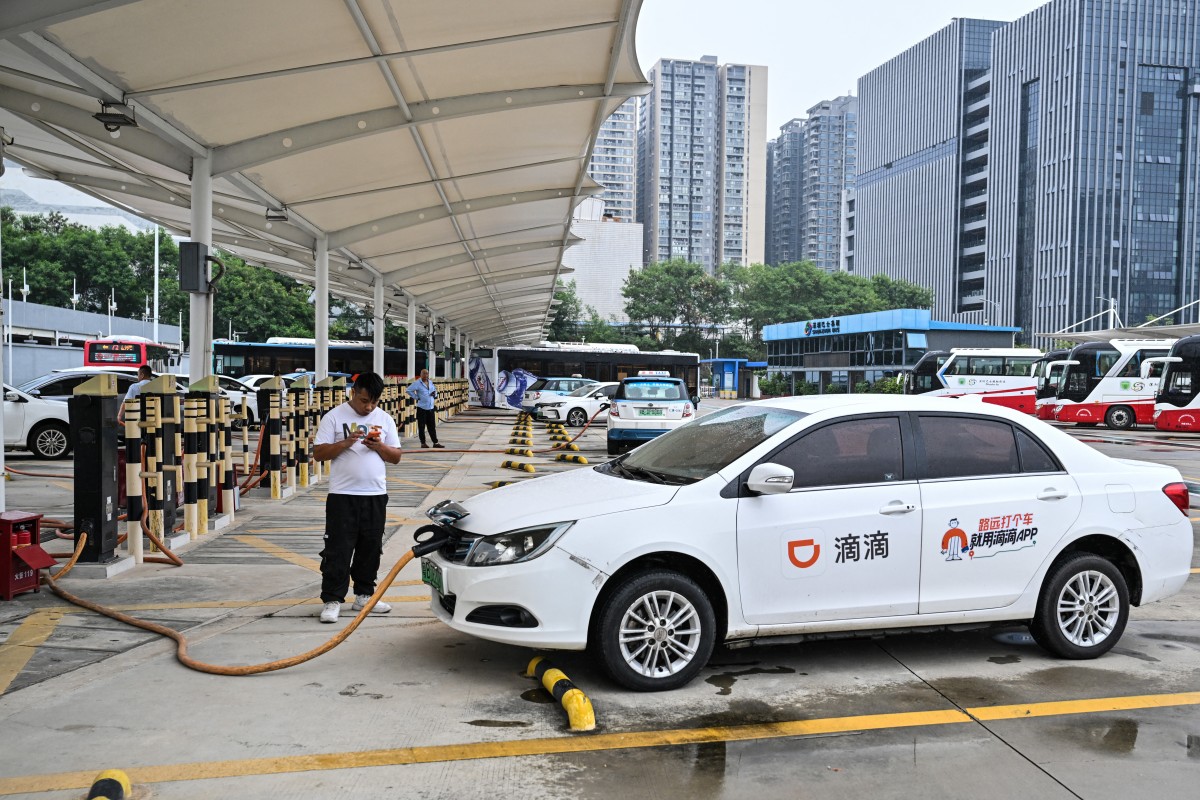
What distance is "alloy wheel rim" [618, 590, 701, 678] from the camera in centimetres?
495

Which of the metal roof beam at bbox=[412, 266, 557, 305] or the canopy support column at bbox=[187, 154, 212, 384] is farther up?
the metal roof beam at bbox=[412, 266, 557, 305]

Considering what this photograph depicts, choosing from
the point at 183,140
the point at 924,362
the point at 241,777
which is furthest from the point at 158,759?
the point at 924,362

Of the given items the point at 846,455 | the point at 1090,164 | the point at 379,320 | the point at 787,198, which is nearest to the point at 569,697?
the point at 846,455

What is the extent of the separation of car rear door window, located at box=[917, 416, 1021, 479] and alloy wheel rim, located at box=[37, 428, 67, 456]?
1552 centimetres

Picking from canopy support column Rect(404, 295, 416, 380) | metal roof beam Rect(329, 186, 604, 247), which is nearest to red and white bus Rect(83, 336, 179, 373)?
canopy support column Rect(404, 295, 416, 380)

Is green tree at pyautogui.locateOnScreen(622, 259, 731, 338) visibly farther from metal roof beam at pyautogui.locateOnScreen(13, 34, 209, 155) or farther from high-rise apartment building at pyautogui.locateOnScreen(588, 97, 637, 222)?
high-rise apartment building at pyautogui.locateOnScreen(588, 97, 637, 222)

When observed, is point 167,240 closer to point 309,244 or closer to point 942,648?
point 309,244

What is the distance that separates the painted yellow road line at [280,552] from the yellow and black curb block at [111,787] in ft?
14.4

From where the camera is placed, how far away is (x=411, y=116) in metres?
10.6

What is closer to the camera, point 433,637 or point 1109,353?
point 433,637

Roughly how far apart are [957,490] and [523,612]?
2.56 metres

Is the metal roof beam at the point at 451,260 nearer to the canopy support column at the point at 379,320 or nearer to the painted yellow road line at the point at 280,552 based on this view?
the canopy support column at the point at 379,320

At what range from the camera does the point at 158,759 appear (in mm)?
4078

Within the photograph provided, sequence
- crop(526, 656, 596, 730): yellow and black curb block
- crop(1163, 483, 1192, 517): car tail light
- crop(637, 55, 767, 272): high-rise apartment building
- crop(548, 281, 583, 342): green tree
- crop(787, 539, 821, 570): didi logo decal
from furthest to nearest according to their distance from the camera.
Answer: crop(637, 55, 767, 272): high-rise apartment building
crop(548, 281, 583, 342): green tree
crop(1163, 483, 1192, 517): car tail light
crop(787, 539, 821, 570): didi logo decal
crop(526, 656, 596, 730): yellow and black curb block
